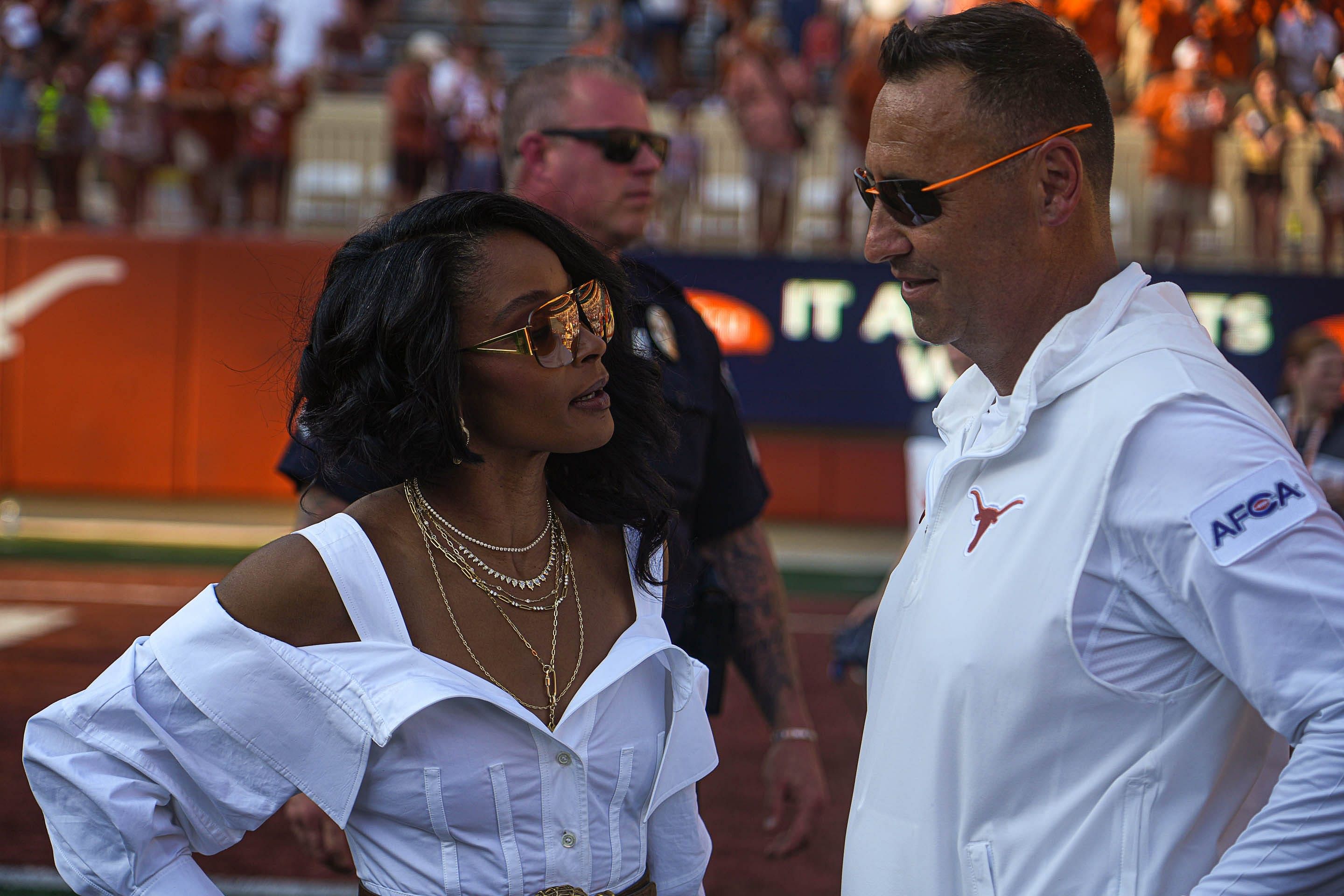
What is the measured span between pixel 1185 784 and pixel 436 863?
1.02 meters

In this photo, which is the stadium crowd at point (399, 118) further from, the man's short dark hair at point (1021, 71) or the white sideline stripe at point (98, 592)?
the man's short dark hair at point (1021, 71)

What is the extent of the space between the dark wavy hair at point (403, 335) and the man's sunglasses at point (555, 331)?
0.03 m

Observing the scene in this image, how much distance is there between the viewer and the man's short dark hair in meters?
1.99

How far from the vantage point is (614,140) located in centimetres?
346

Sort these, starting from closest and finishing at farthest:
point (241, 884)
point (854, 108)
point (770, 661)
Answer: point (770, 661) < point (241, 884) < point (854, 108)

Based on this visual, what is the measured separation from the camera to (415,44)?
14680mm

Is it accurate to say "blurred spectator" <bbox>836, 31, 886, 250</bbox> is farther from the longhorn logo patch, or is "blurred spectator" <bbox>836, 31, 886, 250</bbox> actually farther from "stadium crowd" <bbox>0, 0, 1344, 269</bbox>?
the longhorn logo patch

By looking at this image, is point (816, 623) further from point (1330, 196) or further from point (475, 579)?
point (475, 579)

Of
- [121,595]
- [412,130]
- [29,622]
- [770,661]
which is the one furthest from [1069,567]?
[412,130]

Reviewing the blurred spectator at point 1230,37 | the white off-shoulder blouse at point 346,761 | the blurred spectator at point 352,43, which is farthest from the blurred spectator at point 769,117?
the white off-shoulder blouse at point 346,761

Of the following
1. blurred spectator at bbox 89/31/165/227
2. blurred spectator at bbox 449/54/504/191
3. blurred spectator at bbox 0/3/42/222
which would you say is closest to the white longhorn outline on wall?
blurred spectator at bbox 89/31/165/227

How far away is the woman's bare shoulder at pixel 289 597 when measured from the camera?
1.87 metres

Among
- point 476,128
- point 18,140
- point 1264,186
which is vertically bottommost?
point 18,140

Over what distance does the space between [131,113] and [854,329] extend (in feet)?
24.4
